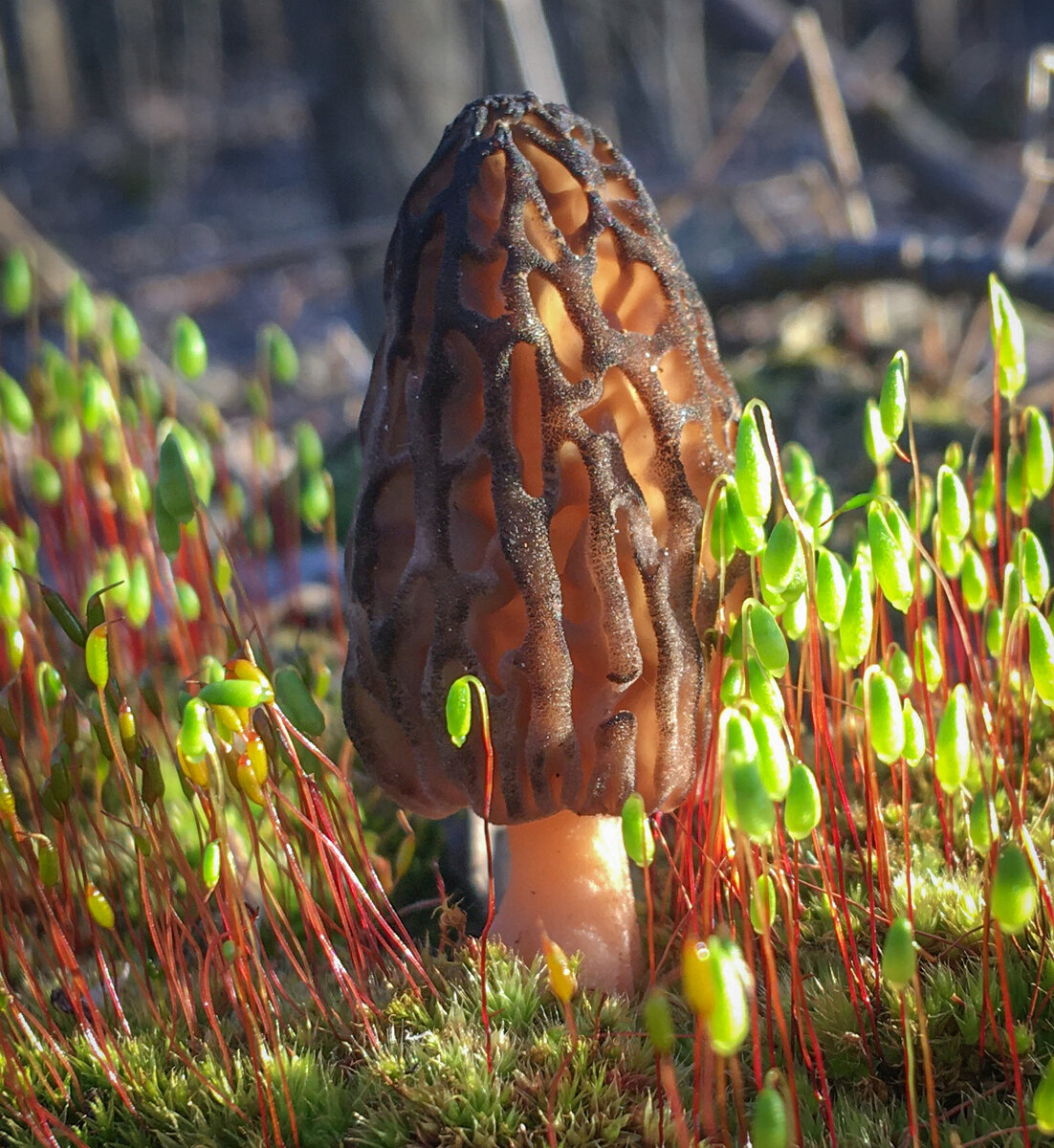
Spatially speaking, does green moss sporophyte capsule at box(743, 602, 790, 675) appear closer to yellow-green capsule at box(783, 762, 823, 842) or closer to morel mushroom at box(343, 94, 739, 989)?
yellow-green capsule at box(783, 762, 823, 842)

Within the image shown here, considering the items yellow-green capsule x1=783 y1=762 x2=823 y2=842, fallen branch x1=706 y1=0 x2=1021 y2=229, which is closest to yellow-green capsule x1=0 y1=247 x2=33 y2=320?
yellow-green capsule x1=783 y1=762 x2=823 y2=842

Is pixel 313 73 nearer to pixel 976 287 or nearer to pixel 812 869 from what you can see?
pixel 976 287

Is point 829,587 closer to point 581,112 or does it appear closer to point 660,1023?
point 660,1023

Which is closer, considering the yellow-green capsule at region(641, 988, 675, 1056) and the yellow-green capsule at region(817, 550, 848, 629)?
the yellow-green capsule at region(641, 988, 675, 1056)

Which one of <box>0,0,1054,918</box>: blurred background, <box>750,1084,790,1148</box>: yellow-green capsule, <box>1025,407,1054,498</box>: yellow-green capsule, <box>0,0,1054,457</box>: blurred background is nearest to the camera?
<box>750,1084,790,1148</box>: yellow-green capsule

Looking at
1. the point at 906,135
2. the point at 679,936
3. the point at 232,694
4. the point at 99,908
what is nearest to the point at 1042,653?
the point at 679,936

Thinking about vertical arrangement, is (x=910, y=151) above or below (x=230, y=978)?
above

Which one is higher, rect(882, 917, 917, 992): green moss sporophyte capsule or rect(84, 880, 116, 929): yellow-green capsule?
rect(882, 917, 917, 992): green moss sporophyte capsule

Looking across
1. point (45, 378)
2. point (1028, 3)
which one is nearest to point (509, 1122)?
point (45, 378)
